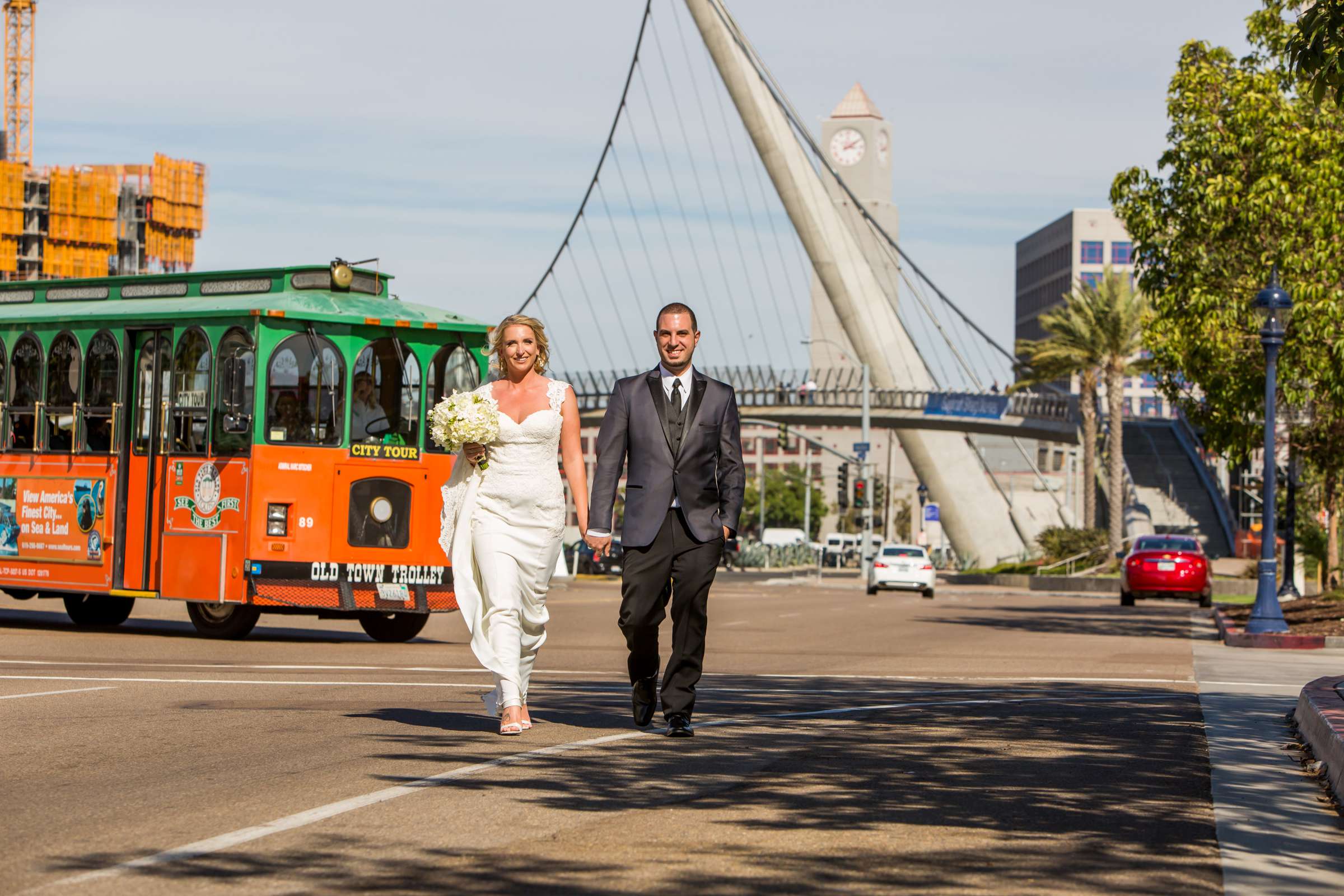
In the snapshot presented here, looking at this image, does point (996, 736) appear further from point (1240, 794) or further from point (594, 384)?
point (594, 384)

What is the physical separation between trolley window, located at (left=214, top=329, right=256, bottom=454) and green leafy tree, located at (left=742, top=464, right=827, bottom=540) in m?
133

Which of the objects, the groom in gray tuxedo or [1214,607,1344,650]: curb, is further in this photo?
[1214,607,1344,650]: curb

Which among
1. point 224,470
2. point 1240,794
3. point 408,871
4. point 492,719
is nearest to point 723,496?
point 492,719

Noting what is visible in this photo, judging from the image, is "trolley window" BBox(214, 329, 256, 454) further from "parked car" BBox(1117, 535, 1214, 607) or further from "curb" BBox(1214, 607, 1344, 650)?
"parked car" BBox(1117, 535, 1214, 607)

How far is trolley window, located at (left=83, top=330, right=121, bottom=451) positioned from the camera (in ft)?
57.3

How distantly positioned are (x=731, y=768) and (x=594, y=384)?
267 ft

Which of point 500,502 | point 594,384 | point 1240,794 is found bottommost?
point 1240,794

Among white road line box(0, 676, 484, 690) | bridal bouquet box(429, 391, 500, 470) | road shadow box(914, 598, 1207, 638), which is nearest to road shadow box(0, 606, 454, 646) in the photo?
white road line box(0, 676, 484, 690)

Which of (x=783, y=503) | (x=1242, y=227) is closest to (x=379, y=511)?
(x=1242, y=227)

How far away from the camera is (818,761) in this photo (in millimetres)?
8172

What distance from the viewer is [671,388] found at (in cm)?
892

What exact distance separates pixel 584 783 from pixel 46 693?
4.89 meters

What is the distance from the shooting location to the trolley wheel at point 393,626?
60.7 ft

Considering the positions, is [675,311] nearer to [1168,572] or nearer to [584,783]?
[584,783]
